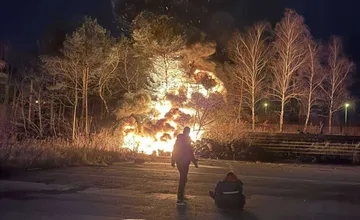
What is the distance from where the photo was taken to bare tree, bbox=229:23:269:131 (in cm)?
4519

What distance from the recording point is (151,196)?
42.0 feet

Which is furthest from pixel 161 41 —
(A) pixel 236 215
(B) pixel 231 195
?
(A) pixel 236 215

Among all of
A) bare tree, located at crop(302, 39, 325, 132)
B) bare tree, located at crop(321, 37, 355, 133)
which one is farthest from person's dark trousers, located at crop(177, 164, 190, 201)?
bare tree, located at crop(321, 37, 355, 133)

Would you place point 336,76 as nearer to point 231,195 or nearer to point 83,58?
point 83,58

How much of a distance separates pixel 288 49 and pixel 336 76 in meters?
9.18

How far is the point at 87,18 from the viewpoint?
35094 millimetres

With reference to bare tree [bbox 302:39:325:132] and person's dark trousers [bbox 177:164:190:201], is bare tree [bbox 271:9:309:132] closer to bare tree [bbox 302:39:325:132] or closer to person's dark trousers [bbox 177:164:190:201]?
bare tree [bbox 302:39:325:132]

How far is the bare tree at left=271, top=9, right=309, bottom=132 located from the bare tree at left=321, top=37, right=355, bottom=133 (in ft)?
19.0

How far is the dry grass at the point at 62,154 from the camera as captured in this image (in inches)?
746

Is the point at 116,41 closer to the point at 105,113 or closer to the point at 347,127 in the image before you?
the point at 105,113

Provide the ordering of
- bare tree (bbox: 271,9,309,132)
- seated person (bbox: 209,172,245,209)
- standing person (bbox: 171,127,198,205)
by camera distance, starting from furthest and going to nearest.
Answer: bare tree (bbox: 271,9,309,132) → standing person (bbox: 171,127,198,205) → seated person (bbox: 209,172,245,209)

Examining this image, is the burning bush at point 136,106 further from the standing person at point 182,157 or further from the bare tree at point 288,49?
the standing person at point 182,157

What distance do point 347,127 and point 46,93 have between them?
1324 inches

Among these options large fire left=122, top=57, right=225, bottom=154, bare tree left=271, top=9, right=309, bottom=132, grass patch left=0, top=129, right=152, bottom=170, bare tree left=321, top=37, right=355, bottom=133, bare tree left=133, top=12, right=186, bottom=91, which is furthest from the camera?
bare tree left=321, top=37, right=355, bottom=133
